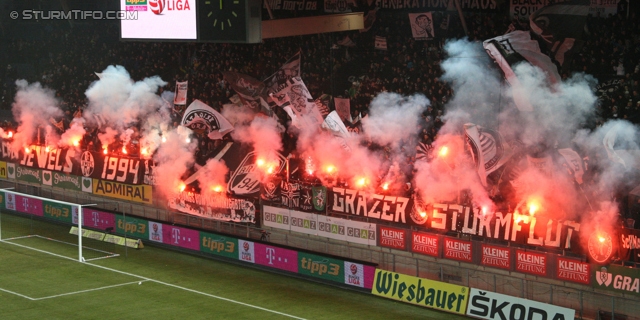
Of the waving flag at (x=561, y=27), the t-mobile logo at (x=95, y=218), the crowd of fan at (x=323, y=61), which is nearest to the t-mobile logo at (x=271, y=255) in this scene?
the crowd of fan at (x=323, y=61)

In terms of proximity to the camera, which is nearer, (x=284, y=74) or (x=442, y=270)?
(x=442, y=270)

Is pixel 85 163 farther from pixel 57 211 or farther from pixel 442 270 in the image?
pixel 442 270

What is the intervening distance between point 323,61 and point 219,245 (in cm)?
647

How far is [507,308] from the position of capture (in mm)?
20688

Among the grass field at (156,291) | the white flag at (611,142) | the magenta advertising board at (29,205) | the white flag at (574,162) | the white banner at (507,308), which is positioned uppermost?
the white flag at (611,142)

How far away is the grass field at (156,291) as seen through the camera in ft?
74.2

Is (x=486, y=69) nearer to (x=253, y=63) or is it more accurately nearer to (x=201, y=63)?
(x=253, y=63)

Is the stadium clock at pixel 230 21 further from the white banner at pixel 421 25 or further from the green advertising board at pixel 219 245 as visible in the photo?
the green advertising board at pixel 219 245

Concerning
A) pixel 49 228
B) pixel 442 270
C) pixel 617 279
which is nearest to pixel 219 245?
pixel 442 270

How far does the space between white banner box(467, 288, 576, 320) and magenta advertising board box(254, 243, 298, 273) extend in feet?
20.0

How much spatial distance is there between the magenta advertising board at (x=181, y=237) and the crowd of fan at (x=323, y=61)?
434 centimetres

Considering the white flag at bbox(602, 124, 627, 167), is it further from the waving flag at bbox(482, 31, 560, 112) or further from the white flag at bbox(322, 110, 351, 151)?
the white flag at bbox(322, 110, 351, 151)

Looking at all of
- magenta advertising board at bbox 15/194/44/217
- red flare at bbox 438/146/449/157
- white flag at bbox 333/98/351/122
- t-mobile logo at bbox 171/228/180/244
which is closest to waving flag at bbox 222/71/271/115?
white flag at bbox 333/98/351/122

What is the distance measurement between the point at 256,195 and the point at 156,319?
6680 mm
